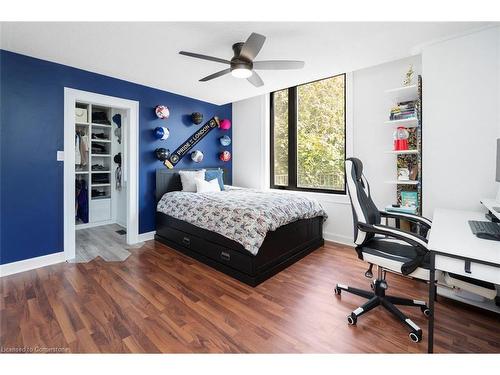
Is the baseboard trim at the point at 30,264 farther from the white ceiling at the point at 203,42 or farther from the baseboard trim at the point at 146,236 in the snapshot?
the white ceiling at the point at 203,42

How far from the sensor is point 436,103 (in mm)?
2363

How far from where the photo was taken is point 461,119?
2.24m

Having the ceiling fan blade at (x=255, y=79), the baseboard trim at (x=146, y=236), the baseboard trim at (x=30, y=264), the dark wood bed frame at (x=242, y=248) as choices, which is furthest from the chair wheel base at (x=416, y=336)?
the baseboard trim at (x=30, y=264)

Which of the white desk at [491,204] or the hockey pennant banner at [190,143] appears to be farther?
the hockey pennant banner at [190,143]

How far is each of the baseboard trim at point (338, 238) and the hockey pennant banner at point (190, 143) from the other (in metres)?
2.78

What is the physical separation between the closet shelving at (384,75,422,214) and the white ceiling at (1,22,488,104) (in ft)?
1.62

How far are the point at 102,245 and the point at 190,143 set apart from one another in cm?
216

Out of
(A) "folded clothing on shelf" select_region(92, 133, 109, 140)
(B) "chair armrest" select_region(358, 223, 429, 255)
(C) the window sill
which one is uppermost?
(A) "folded clothing on shelf" select_region(92, 133, 109, 140)

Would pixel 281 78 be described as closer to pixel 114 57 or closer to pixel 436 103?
pixel 436 103

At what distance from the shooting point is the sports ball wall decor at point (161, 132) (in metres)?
3.83

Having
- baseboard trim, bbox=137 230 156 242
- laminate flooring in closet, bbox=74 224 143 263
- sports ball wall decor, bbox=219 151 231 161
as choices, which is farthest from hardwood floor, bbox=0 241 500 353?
sports ball wall decor, bbox=219 151 231 161

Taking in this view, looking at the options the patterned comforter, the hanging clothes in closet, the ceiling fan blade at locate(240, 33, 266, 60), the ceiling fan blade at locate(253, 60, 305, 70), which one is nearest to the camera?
the ceiling fan blade at locate(240, 33, 266, 60)

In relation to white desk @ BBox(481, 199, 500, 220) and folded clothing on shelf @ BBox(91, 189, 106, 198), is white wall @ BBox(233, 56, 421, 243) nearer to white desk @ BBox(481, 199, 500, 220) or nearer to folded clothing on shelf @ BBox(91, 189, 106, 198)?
white desk @ BBox(481, 199, 500, 220)

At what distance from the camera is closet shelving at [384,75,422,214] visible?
2.63 m
